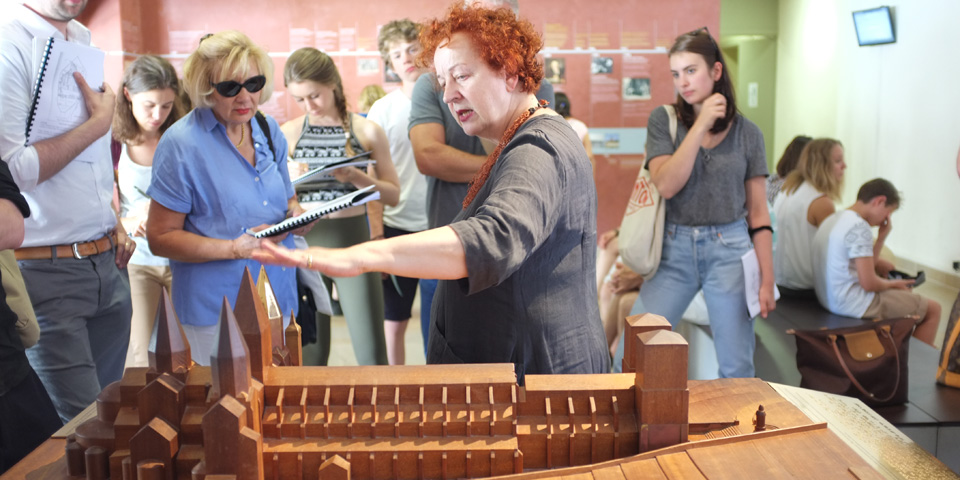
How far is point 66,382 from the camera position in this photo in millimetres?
2490

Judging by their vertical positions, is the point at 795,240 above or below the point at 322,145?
below

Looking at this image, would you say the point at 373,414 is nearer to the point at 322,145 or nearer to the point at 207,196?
the point at 207,196

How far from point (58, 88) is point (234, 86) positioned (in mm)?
562

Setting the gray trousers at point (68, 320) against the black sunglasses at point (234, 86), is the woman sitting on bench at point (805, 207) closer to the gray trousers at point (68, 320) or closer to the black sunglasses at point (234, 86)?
the black sunglasses at point (234, 86)

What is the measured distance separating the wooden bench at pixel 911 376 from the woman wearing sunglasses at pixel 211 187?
2.65 meters

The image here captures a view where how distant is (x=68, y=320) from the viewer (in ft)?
8.26

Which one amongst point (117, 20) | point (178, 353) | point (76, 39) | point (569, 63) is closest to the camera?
point (178, 353)


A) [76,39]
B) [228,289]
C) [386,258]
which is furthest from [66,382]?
[386,258]

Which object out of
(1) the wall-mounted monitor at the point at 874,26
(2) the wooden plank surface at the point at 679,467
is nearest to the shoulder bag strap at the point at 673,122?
(2) the wooden plank surface at the point at 679,467

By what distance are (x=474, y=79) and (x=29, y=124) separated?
1.56 metres

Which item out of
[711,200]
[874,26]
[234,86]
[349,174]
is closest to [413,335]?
[349,174]

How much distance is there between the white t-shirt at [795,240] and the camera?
16.6 ft

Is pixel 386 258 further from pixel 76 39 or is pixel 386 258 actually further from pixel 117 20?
pixel 117 20

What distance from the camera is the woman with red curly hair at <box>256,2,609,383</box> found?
145 cm
